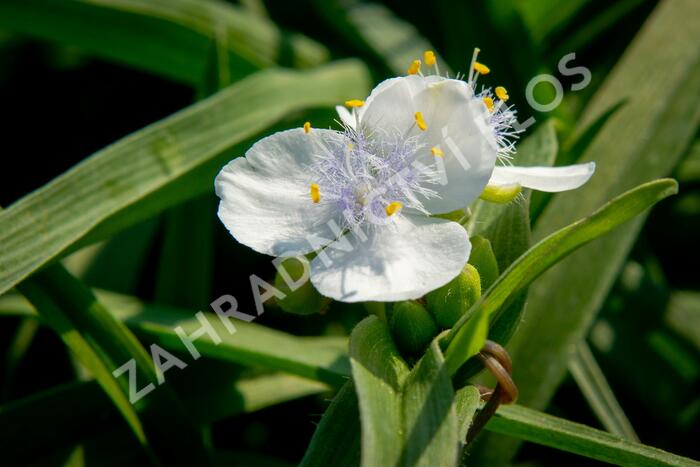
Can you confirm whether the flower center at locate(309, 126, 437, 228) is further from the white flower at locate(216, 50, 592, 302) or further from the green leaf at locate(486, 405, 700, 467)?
the green leaf at locate(486, 405, 700, 467)

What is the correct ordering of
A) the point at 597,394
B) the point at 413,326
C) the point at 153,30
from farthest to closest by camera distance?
the point at 153,30
the point at 597,394
the point at 413,326

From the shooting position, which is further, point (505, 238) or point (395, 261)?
point (505, 238)

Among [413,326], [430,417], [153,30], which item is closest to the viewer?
[430,417]

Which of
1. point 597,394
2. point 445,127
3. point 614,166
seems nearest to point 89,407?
point 445,127

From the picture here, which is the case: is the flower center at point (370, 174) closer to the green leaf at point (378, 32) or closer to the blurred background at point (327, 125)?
the blurred background at point (327, 125)

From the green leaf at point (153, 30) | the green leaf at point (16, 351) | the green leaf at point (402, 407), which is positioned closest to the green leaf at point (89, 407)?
the green leaf at point (16, 351)

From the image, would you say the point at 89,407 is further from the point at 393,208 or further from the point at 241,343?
the point at 393,208

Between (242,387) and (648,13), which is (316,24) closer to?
(648,13)

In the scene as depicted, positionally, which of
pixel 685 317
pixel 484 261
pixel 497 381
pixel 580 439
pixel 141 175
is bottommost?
pixel 685 317

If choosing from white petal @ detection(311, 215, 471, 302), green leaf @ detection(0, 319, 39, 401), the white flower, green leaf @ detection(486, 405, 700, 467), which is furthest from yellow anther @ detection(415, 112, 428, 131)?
green leaf @ detection(0, 319, 39, 401)
